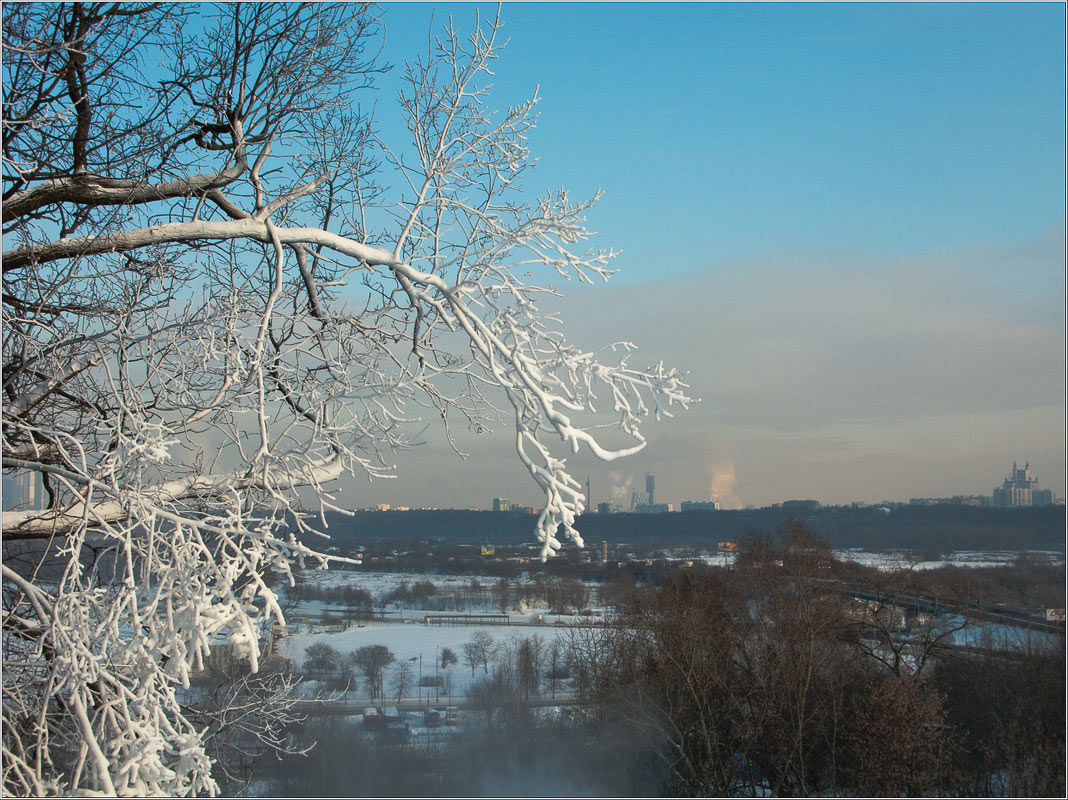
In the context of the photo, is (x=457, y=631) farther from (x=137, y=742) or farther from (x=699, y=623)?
(x=137, y=742)

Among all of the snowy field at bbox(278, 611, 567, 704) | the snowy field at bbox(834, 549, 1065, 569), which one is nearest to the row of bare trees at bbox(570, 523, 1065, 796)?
the snowy field at bbox(834, 549, 1065, 569)

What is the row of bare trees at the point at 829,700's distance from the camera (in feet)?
55.4

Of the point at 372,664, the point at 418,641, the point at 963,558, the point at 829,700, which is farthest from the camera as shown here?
the point at 418,641

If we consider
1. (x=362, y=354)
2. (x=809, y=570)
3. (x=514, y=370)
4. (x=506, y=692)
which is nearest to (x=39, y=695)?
(x=362, y=354)

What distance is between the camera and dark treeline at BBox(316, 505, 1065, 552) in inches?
1027

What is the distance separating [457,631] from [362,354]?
32.6m

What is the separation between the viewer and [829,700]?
18.0 meters

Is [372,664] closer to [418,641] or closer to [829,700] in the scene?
[418,641]

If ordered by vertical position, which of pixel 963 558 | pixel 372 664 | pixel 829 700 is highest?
pixel 963 558

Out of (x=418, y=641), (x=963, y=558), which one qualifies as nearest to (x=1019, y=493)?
(x=963, y=558)

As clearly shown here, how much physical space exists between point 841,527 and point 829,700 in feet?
47.5

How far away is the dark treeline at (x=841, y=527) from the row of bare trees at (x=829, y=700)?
16.1 feet

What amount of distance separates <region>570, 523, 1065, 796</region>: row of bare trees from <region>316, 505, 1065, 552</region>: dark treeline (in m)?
4.92

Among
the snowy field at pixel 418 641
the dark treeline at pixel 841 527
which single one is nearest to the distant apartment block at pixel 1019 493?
the dark treeline at pixel 841 527
